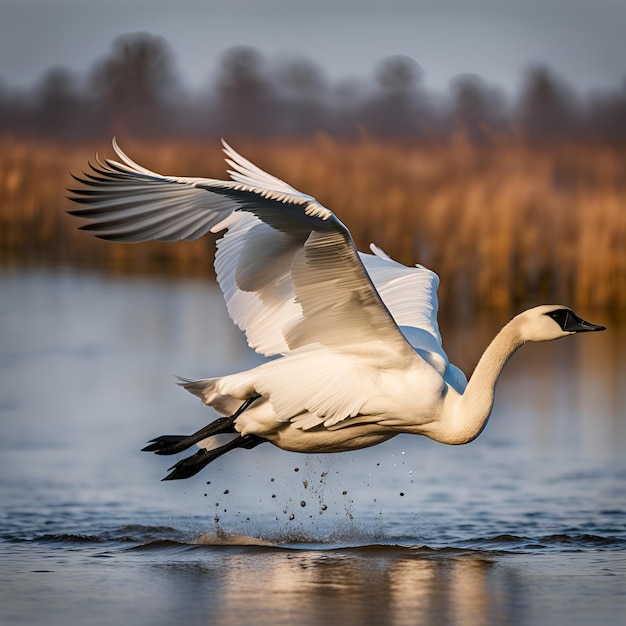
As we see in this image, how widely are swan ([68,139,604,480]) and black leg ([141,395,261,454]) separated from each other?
0.01 metres

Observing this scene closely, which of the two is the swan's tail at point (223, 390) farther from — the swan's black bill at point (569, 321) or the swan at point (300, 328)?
the swan's black bill at point (569, 321)

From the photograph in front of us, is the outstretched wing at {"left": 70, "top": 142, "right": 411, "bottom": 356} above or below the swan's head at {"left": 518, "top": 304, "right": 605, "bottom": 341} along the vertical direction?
above

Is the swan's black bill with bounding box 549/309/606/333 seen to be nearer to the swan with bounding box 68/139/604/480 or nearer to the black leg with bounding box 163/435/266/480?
the swan with bounding box 68/139/604/480

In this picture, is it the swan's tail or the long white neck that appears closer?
the long white neck

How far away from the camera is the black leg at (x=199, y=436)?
8.79m

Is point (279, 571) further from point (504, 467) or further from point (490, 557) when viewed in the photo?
point (504, 467)

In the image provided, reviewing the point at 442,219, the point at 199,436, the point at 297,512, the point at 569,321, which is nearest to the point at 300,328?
the point at 199,436

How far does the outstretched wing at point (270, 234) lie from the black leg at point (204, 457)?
571 mm

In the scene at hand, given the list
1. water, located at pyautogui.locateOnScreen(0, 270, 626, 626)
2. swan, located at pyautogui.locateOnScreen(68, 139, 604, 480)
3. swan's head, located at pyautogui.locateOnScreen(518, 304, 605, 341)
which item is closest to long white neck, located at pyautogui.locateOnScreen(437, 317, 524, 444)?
swan, located at pyautogui.locateOnScreen(68, 139, 604, 480)

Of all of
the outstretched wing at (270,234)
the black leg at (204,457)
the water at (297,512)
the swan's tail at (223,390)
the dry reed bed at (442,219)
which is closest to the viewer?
the water at (297,512)

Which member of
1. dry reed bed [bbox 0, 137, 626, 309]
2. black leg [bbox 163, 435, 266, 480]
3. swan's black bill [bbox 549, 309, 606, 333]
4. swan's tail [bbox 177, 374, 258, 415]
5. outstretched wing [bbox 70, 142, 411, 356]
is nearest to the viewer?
outstretched wing [bbox 70, 142, 411, 356]

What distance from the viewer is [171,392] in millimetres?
14180

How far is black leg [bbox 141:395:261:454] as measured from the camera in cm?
879

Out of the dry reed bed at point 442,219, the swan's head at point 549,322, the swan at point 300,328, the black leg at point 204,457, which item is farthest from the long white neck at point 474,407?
the dry reed bed at point 442,219
